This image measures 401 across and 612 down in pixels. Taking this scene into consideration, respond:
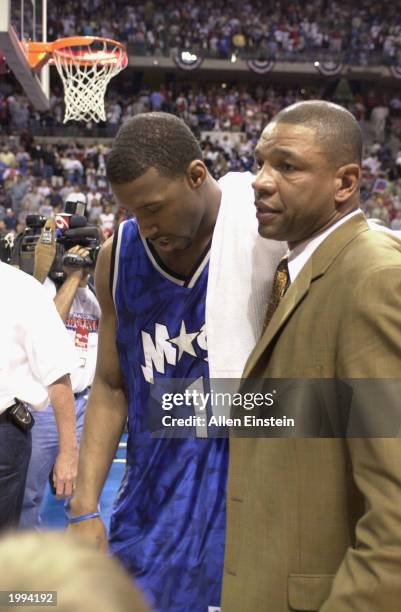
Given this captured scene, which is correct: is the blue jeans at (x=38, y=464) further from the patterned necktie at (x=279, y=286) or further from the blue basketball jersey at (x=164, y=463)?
the patterned necktie at (x=279, y=286)

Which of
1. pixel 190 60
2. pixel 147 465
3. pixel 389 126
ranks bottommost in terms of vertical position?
pixel 389 126

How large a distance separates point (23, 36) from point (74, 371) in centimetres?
405

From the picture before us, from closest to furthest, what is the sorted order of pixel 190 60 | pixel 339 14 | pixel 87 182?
1. pixel 87 182
2. pixel 190 60
3. pixel 339 14

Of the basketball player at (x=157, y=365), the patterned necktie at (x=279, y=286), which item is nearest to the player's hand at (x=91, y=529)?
the basketball player at (x=157, y=365)

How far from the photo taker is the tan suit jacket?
4.06ft

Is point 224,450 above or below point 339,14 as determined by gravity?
above

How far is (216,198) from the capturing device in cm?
199

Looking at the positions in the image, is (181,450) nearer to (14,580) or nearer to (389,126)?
(14,580)

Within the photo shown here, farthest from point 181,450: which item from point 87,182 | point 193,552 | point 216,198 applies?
point 87,182

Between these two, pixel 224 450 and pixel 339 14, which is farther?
pixel 339 14

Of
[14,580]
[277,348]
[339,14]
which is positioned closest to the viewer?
[14,580]

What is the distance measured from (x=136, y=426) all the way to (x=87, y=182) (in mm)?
15516

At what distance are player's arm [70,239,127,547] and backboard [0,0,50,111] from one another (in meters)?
4.06

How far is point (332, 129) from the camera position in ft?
4.93
